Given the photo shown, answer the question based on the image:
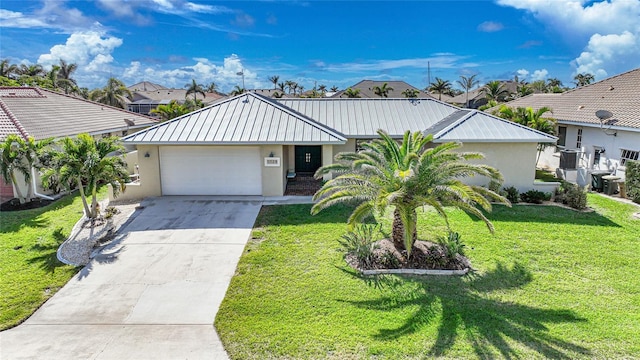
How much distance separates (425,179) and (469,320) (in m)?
3.53

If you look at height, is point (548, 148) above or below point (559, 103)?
below

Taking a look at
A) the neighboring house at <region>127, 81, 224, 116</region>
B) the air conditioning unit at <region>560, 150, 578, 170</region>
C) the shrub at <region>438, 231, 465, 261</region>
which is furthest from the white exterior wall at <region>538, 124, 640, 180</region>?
the neighboring house at <region>127, 81, 224, 116</region>

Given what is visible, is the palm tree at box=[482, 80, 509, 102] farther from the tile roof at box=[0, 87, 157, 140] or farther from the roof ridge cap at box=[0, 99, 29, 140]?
the roof ridge cap at box=[0, 99, 29, 140]

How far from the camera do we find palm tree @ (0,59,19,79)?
45.8m

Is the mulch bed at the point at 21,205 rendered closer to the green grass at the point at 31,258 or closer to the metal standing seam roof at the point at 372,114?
the green grass at the point at 31,258

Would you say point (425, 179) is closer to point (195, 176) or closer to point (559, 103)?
point (195, 176)

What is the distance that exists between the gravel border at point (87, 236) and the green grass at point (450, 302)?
4.55 meters

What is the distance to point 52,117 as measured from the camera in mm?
20516

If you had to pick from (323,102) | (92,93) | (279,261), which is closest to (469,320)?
(279,261)

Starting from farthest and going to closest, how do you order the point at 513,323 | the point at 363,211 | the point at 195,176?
the point at 195,176, the point at 363,211, the point at 513,323

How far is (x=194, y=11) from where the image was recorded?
24.1 m

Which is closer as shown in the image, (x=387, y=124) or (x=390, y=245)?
(x=390, y=245)

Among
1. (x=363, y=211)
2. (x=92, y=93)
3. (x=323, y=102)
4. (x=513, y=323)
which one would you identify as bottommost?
(x=513, y=323)

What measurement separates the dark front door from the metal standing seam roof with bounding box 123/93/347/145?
328 cm
